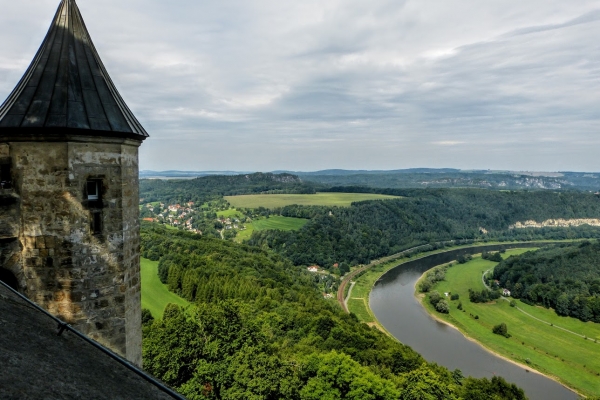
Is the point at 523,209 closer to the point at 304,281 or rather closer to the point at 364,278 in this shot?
the point at 364,278

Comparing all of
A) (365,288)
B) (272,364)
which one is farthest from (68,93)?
(365,288)

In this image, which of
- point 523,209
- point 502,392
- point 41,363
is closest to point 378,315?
point 502,392

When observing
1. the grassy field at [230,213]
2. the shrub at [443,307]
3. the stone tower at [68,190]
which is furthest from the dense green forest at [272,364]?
the grassy field at [230,213]

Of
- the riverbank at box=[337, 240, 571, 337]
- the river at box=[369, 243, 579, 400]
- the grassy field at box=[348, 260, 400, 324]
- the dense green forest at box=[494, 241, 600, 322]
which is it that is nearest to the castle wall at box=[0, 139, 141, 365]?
the river at box=[369, 243, 579, 400]

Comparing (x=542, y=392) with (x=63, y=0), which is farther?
(x=542, y=392)

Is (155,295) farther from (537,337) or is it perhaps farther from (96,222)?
(537,337)

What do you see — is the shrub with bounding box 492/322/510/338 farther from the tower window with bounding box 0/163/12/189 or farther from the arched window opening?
the tower window with bounding box 0/163/12/189
